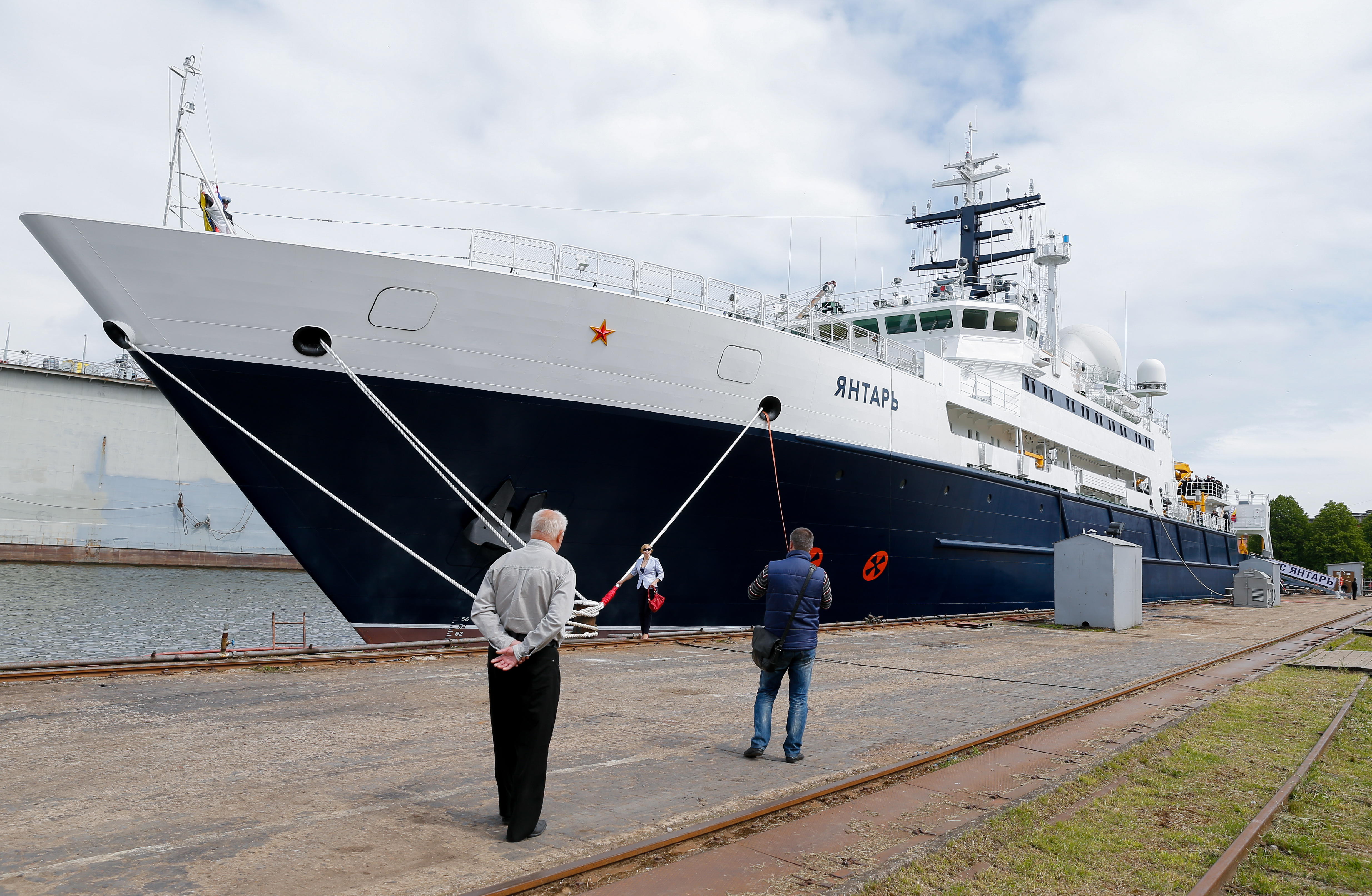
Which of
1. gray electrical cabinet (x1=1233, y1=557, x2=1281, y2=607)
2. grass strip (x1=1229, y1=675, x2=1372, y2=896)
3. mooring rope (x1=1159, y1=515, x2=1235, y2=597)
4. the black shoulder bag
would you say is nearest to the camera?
grass strip (x1=1229, y1=675, x2=1372, y2=896)

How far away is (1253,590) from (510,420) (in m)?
A: 27.8

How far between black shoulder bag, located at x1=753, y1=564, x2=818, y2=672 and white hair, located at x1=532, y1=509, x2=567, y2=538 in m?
1.68

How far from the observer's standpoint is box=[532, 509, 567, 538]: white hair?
12.4ft

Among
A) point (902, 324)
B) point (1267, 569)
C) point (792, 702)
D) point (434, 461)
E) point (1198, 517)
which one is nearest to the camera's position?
point (792, 702)

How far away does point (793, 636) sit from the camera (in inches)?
194

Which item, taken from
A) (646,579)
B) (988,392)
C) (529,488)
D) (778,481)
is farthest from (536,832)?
(988,392)

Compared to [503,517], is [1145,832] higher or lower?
lower

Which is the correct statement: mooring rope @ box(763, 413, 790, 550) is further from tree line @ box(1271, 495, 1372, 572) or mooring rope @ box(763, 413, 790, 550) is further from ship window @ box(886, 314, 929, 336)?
tree line @ box(1271, 495, 1372, 572)

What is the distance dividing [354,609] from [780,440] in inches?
243

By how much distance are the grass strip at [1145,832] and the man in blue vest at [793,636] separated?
1.37m

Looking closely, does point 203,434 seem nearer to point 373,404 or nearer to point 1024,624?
point 373,404

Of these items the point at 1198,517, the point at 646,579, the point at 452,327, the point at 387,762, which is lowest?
the point at 387,762

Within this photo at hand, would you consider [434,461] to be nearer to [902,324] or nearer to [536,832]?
[536,832]

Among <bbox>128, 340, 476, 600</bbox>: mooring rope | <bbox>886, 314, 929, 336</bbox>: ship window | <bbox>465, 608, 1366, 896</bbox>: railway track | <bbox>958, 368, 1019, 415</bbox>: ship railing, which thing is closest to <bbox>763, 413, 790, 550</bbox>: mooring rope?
<bbox>128, 340, 476, 600</bbox>: mooring rope
